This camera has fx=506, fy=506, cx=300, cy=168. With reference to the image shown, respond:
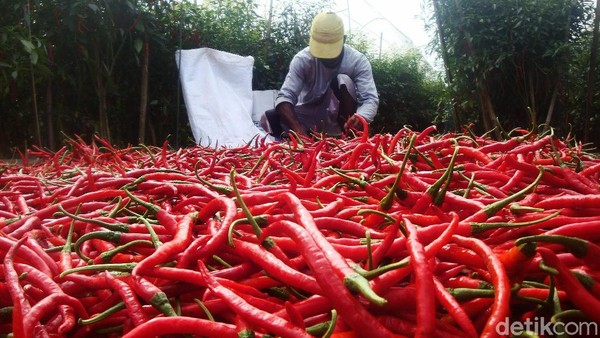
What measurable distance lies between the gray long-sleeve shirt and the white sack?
108cm

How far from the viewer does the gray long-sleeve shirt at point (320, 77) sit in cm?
558

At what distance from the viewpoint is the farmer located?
5391mm

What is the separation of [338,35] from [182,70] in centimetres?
232

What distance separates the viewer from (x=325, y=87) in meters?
5.70

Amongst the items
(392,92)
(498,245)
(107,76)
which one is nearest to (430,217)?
(498,245)

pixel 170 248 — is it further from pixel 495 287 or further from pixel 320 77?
pixel 320 77

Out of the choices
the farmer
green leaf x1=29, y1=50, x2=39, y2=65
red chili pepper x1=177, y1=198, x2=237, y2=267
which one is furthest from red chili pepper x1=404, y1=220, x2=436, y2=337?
green leaf x1=29, y1=50, x2=39, y2=65

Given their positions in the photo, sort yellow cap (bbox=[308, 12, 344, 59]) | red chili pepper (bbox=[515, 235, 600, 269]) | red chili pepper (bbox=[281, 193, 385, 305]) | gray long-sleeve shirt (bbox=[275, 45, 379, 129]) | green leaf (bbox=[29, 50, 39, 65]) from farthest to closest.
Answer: gray long-sleeve shirt (bbox=[275, 45, 379, 129]) < yellow cap (bbox=[308, 12, 344, 59]) < green leaf (bbox=[29, 50, 39, 65]) < red chili pepper (bbox=[515, 235, 600, 269]) < red chili pepper (bbox=[281, 193, 385, 305])

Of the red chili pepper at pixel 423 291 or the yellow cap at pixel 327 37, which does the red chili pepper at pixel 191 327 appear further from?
the yellow cap at pixel 327 37

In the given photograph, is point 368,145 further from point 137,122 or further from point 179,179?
point 137,122

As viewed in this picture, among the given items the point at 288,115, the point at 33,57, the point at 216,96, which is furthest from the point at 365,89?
the point at 33,57

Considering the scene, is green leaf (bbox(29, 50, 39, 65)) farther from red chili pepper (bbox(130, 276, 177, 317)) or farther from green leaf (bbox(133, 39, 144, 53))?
red chili pepper (bbox(130, 276, 177, 317))

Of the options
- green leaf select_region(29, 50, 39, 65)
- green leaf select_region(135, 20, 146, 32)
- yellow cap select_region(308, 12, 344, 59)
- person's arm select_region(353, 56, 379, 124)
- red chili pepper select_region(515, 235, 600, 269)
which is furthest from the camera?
green leaf select_region(135, 20, 146, 32)

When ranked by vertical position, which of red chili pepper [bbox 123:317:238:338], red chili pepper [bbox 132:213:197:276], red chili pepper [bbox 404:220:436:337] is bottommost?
red chili pepper [bbox 123:317:238:338]
